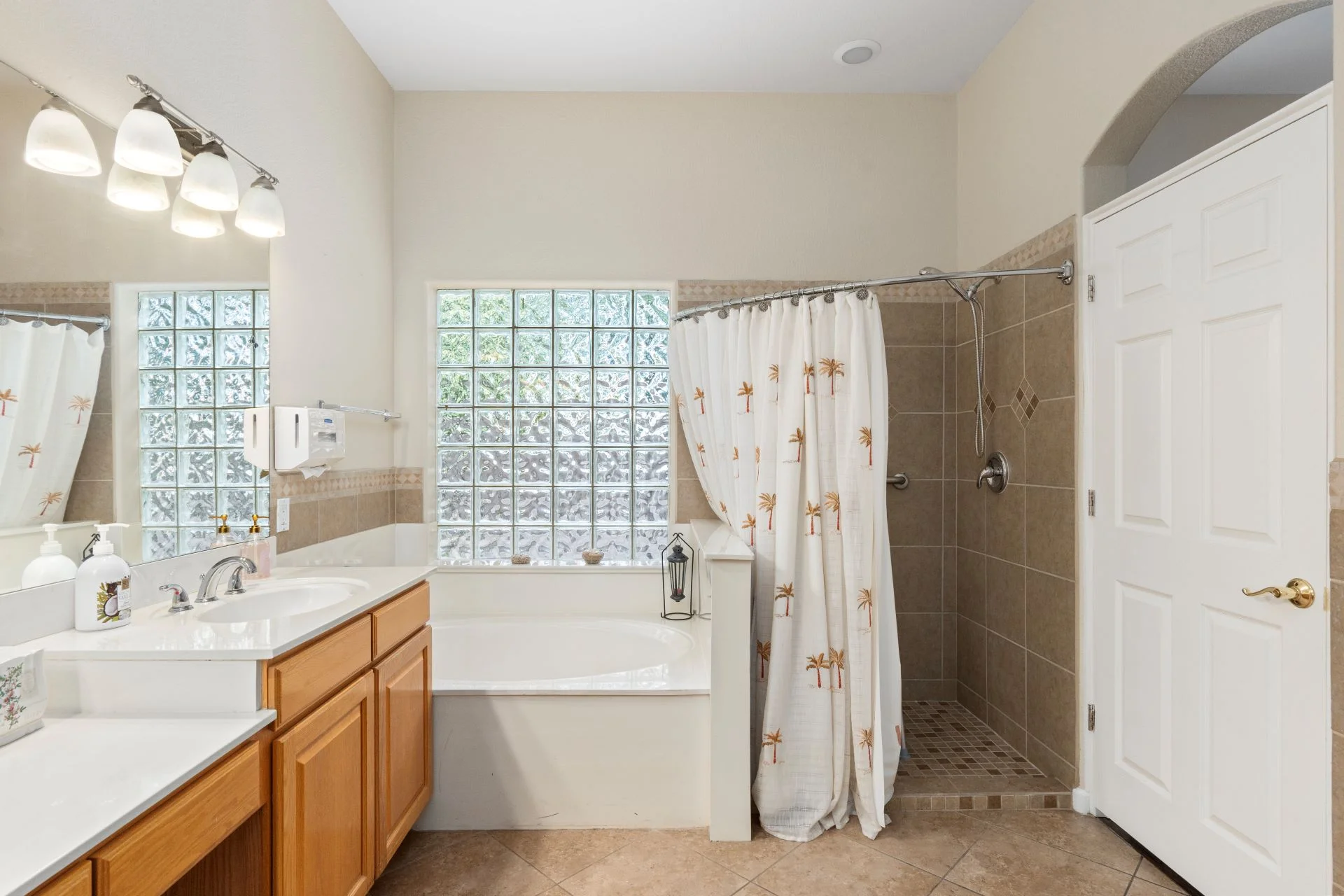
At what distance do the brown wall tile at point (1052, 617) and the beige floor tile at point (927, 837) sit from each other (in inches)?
25.4

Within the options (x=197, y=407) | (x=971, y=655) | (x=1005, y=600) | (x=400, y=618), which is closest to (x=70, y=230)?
(x=197, y=407)

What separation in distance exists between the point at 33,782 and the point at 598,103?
305cm

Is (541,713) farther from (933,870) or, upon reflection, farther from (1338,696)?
(1338,696)

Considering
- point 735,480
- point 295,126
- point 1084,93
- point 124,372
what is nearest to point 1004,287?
point 1084,93

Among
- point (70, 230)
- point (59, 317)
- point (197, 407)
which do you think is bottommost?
point (197, 407)

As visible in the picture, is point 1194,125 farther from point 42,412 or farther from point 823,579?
point 42,412


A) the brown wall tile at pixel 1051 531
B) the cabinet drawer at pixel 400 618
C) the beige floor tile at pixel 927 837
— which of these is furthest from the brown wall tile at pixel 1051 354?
the cabinet drawer at pixel 400 618

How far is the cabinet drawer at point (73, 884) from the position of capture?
31.4 inches

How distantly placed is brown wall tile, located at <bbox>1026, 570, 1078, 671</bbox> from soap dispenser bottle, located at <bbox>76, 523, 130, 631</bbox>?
2.69 meters

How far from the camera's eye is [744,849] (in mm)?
2092

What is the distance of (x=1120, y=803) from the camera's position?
2119 millimetres

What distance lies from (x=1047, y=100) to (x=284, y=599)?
3034mm

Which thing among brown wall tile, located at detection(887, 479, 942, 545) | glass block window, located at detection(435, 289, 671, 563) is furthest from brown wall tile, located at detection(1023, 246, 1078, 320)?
glass block window, located at detection(435, 289, 671, 563)

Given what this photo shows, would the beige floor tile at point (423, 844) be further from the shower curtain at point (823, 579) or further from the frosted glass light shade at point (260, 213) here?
the frosted glass light shade at point (260, 213)
